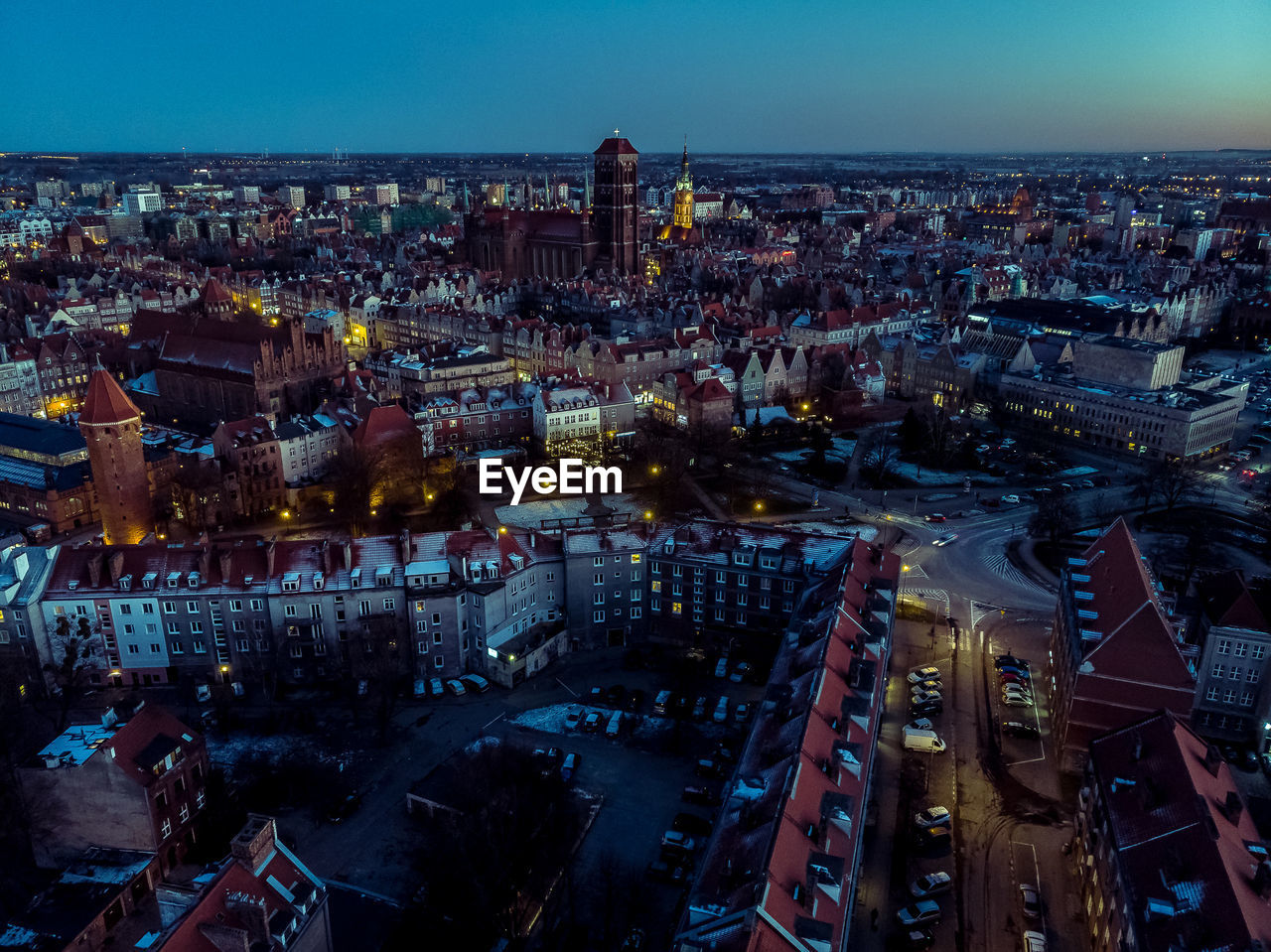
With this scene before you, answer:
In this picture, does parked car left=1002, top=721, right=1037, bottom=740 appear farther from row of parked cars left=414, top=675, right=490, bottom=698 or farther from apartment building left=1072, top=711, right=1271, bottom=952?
row of parked cars left=414, top=675, right=490, bottom=698

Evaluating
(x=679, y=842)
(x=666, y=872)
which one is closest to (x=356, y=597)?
(x=679, y=842)

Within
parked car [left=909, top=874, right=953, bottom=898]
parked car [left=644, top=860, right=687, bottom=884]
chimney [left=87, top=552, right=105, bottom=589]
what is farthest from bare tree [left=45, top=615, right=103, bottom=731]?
parked car [left=909, top=874, right=953, bottom=898]

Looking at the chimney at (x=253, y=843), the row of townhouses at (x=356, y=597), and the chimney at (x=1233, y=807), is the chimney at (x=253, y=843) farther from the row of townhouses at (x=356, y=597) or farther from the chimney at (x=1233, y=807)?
the chimney at (x=1233, y=807)

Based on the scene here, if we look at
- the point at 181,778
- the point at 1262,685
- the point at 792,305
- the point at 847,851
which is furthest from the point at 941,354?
the point at 181,778

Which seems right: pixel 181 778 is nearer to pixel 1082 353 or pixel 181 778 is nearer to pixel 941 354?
pixel 941 354

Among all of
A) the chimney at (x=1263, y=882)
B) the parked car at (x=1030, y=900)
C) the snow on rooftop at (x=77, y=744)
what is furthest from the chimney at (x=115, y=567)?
the chimney at (x=1263, y=882)
